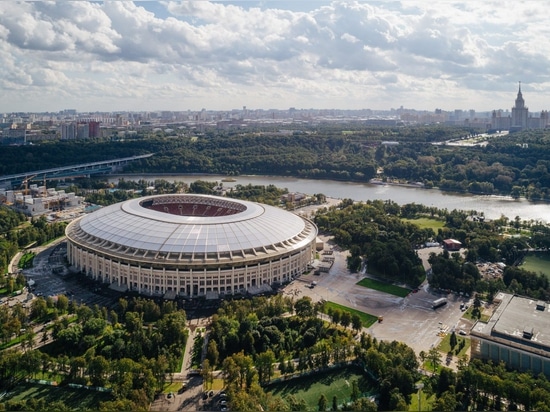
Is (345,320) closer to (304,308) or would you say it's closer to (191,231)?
(304,308)

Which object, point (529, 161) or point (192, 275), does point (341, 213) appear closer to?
point (192, 275)

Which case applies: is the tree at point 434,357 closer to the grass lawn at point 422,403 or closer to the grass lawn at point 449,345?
the grass lawn at point 449,345

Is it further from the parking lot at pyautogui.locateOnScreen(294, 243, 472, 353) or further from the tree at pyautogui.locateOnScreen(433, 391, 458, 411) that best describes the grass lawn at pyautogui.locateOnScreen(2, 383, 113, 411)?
the parking lot at pyautogui.locateOnScreen(294, 243, 472, 353)

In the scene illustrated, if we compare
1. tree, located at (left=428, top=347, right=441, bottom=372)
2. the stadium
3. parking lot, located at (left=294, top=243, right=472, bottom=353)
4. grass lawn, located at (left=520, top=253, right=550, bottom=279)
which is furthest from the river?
tree, located at (left=428, top=347, right=441, bottom=372)

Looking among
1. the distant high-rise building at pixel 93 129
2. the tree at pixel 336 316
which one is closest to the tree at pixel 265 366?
the tree at pixel 336 316

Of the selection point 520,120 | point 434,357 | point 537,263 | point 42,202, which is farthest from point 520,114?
point 434,357
